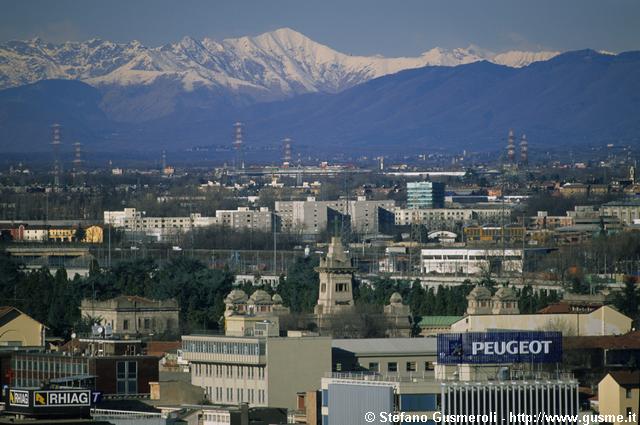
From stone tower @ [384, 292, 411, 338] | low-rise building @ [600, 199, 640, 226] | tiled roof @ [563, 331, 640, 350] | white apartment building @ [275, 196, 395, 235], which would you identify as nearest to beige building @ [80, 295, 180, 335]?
stone tower @ [384, 292, 411, 338]

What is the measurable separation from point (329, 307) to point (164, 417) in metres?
33.3

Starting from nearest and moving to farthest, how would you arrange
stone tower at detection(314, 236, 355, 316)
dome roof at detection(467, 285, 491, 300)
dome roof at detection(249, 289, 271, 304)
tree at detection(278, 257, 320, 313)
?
dome roof at detection(249, 289, 271, 304)
dome roof at detection(467, 285, 491, 300)
stone tower at detection(314, 236, 355, 316)
tree at detection(278, 257, 320, 313)

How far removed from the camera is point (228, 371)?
170 ft

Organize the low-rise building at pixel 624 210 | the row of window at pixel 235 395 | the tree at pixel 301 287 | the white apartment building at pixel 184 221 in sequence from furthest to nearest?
the white apartment building at pixel 184 221 → the low-rise building at pixel 624 210 → the tree at pixel 301 287 → the row of window at pixel 235 395

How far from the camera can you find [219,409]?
41.3 m

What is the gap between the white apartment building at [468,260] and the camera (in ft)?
376

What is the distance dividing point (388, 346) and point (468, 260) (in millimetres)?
70668

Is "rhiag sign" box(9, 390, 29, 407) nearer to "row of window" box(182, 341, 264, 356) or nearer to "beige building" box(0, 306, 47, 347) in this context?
"row of window" box(182, 341, 264, 356)

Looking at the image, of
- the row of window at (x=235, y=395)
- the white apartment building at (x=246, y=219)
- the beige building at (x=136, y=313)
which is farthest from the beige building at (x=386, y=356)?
the white apartment building at (x=246, y=219)

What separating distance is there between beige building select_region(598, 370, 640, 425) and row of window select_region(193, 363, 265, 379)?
1160 centimetres

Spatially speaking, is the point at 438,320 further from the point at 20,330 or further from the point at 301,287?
the point at 301,287

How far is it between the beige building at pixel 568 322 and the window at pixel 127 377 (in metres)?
17.4

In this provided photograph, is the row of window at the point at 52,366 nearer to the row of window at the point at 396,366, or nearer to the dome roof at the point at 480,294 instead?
the row of window at the point at 396,366

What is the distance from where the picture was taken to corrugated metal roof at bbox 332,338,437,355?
52406mm
